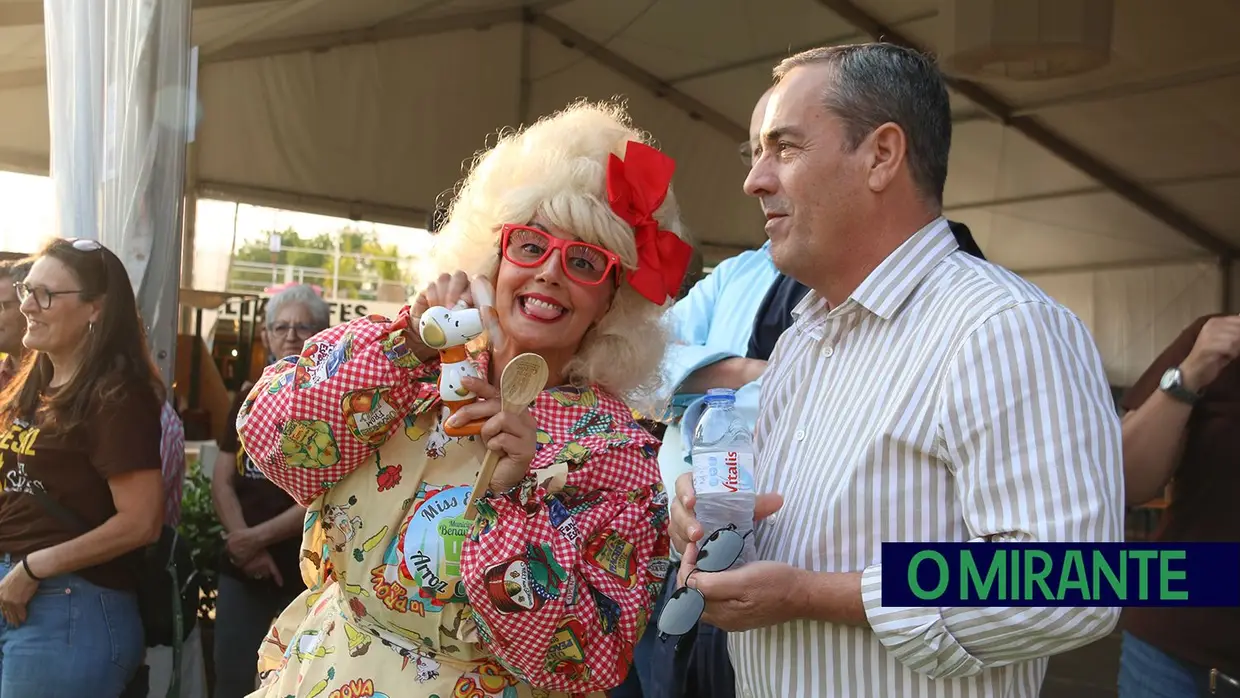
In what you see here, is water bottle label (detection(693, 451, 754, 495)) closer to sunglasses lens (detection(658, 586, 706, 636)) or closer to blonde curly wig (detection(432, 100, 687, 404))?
sunglasses lens (detection(658, 586, 706, 636))

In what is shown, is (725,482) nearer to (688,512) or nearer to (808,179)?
(688,512)

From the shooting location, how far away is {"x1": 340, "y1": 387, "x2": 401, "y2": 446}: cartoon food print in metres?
1.95

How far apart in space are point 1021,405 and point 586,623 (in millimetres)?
814

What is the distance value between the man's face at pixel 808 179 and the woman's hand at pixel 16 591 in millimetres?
2482

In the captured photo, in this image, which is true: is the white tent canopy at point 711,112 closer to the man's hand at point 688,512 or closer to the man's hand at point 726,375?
Answer: the man's hand at point 726,375

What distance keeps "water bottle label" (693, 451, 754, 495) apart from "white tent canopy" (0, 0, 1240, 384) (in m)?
3.71

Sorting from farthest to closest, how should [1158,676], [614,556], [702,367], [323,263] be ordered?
1. [323,263]
2. [1158,676]
3. [702,367]
4. [614,556]

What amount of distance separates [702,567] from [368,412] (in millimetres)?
694

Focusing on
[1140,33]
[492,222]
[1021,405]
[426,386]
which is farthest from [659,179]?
[1140,33]

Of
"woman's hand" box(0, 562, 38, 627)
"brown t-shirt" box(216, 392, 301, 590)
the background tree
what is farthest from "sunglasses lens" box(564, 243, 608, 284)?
the background tree

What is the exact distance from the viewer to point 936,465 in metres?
1.53

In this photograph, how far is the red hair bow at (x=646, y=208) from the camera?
6.95 ft

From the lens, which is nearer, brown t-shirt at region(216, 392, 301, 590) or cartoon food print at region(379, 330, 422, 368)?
cartoon food print at region(379, 330, 422, 368)

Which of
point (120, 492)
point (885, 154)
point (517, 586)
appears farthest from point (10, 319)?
point (885, 154)
